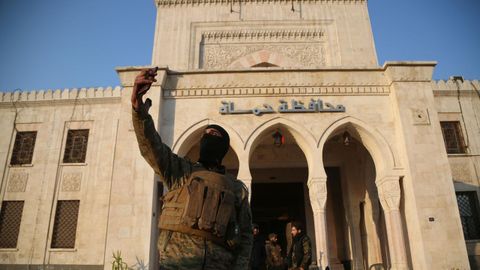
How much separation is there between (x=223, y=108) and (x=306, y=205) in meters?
4.77

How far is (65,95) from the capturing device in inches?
435

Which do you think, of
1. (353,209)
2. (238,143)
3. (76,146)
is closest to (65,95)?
(76,146)

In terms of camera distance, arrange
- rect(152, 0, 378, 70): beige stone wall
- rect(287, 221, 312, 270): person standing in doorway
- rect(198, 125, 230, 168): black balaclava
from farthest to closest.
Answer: rect(152, 0, 378, 70): beige stone wall → rect(287, 221, 312, 270): person standing in doorway → rect(198, 125, 230, 168): black balaclava

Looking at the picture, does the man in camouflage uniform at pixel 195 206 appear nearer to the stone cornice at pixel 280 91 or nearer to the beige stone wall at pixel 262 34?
the stone cornice at pixel 280 91

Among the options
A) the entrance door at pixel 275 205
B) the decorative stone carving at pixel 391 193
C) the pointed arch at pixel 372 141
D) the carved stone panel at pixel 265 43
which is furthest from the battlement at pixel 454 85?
the entrance door at pixel 275 205

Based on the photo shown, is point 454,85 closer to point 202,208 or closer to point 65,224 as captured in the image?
point 202,208

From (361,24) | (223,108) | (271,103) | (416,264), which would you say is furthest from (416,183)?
(361,24)

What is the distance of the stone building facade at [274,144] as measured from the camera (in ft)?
24.8

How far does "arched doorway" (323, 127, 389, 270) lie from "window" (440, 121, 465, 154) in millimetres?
2627

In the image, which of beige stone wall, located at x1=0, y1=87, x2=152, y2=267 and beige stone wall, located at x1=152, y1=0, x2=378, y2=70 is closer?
beige stone wall, located at x1=0, y1=87, x2=152, y2=267

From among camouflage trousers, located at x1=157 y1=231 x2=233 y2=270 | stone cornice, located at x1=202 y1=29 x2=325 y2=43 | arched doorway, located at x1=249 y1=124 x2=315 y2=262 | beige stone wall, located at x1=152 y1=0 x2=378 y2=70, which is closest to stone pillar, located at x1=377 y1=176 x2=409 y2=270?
arched doorway, located at x1=249 y1=124 x2=315 y2=262

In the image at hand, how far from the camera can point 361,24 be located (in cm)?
1226

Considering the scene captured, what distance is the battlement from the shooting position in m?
11.1

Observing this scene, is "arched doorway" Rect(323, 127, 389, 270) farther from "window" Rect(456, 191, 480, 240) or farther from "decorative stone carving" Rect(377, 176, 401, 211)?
"window" Rect(456, 191, 480, 240)
